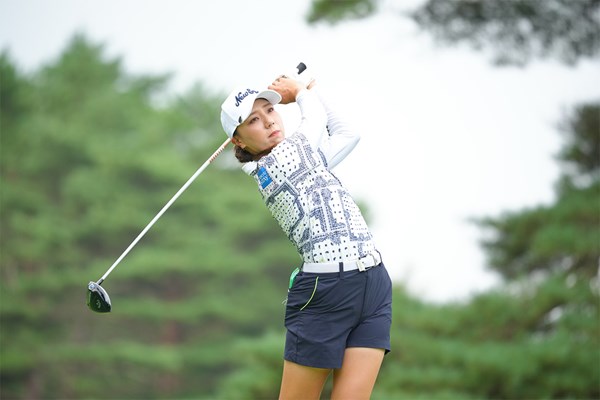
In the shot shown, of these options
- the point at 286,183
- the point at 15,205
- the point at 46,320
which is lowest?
the point at 286,183

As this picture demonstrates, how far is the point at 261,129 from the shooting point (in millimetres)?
2762

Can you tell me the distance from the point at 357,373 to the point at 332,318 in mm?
172

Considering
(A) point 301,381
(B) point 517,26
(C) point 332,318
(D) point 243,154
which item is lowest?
(A) point 301,381

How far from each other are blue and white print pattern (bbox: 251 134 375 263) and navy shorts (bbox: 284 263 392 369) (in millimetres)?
66

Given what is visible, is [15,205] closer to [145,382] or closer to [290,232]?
[145,382]

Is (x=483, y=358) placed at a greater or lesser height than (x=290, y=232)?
greater

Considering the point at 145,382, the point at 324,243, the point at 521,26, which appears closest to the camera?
the point at 324,243

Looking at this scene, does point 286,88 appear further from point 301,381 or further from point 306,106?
point 301,381

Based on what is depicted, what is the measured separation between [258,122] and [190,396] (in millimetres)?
21040

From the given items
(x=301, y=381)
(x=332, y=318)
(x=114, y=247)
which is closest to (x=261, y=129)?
(x=332, y=318)

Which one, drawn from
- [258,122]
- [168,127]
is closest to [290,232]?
[258,122]

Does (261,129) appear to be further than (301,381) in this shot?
Yes

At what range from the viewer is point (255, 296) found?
23.6 meters

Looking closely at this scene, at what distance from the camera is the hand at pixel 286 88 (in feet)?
9.29
